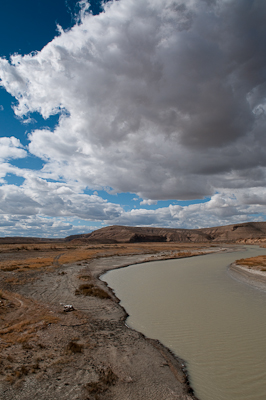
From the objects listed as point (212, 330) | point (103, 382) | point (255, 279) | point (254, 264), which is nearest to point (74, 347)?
point (103, 382)

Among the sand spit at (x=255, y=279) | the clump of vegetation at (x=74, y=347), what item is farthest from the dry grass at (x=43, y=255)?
the sand spit at (x=255, y=279)

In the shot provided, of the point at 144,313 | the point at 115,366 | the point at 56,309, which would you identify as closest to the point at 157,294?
the point at 144,313

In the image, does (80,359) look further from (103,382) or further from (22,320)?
(22,320)

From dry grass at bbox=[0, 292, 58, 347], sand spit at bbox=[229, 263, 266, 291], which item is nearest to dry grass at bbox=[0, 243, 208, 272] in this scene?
dry grass at bbox=[0, 292, 58, 347]

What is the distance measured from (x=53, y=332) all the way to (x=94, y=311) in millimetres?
4042

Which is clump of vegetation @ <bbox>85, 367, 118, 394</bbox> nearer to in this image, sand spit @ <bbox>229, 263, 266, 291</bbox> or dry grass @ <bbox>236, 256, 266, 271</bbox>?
sand spit @ <bbox>229, 263, 266, 291</bbox>

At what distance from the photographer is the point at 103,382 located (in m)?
6.46

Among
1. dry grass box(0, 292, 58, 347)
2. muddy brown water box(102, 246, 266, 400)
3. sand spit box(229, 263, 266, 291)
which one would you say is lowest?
sand spit box(229, 263, 266, 291)

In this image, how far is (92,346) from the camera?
8.77 m

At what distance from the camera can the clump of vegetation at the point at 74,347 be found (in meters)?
8.21

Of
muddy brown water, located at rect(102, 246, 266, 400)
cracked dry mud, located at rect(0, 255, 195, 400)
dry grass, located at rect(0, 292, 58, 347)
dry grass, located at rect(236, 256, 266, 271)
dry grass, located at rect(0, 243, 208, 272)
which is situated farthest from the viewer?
dry grass, located at rect(0, 243, 208, 272)

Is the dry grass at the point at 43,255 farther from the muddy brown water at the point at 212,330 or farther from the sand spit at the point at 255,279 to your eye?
the sand spit at the point at 255,279

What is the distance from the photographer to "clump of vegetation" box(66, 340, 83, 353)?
821 centimetres

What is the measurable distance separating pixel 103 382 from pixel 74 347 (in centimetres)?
226
